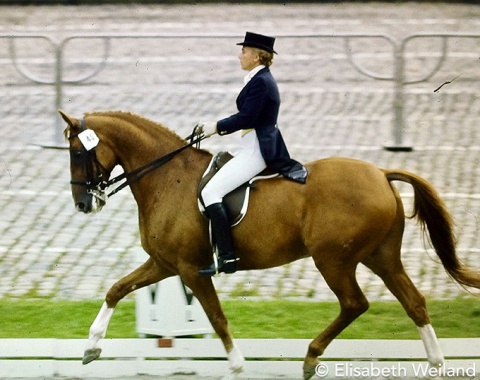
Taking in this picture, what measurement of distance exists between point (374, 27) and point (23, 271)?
38.4 feet

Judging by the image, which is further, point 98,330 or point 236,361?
point 98,330

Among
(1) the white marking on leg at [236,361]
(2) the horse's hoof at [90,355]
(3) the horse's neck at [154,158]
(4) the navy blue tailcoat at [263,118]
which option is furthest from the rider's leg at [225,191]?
(2) the horse's hoof at [90,355]

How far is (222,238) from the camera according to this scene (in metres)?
8.89

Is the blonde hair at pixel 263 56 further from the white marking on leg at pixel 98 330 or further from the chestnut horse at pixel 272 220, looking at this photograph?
the white marking on leg at pixel 98 330

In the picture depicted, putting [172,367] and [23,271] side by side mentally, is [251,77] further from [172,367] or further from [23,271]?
[23,271]

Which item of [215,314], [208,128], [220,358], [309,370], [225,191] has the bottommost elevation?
[220,358]

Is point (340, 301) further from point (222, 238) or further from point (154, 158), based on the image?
point (154, 158)

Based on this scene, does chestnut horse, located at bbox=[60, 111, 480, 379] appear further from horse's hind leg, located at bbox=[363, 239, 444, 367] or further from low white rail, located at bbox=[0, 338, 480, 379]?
low white rail, located at bbox=[0, 338, 480, 379]

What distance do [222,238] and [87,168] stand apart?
4.08 ft

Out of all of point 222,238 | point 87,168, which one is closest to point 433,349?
point 222,238

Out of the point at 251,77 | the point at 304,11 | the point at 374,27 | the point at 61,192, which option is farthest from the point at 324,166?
the point at 304,11

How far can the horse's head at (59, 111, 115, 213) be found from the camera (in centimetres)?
910

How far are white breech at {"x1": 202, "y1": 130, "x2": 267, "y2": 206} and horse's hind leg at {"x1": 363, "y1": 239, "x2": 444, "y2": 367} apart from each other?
1184 millimetres

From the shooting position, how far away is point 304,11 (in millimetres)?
Result: 23922
